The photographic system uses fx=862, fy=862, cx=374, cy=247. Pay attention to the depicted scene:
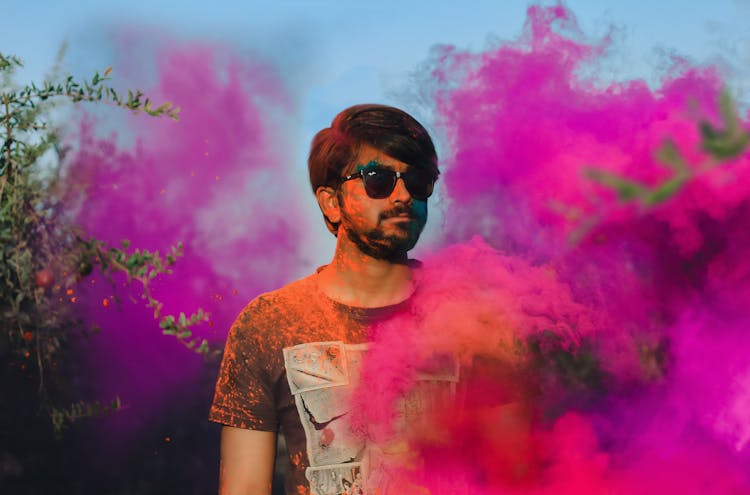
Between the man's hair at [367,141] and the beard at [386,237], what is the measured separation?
0.73 ft

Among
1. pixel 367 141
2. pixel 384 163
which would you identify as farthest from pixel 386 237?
pixel 367 141

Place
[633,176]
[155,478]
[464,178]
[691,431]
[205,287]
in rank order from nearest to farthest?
[633,176] → [691,431] → [464,178] → [205,287] → [155,478]

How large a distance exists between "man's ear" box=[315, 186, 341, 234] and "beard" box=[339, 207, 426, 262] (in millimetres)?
74

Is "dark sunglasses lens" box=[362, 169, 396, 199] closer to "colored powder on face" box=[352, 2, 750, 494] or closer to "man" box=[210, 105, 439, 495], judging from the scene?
"man" box=[210, 105, 439, 495]

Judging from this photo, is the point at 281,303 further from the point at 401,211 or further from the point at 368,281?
the point at 401,211

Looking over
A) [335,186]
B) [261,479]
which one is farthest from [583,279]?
[261,479]

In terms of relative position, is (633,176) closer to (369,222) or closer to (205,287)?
(369,222)

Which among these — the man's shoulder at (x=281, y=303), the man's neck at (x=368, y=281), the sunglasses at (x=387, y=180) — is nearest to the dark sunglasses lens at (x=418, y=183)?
the sunglasses at (x=387, y=180)

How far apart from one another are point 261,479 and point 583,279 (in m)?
1.96

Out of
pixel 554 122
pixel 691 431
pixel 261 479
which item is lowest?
pixel 261 479

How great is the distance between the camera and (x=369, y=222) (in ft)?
14.5

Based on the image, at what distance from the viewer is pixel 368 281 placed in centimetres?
457

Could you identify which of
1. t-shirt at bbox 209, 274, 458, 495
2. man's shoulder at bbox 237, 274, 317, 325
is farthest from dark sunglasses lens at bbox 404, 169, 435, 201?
man's shoulder at bbox 237, 274, 317, 325

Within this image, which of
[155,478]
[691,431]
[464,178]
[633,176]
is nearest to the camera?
[633,176]
